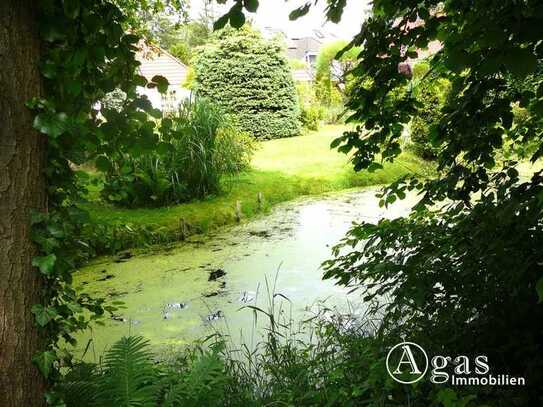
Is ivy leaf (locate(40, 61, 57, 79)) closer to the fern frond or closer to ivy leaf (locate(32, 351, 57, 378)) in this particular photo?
ivy leaf (locate(32, 351, 57, 378))

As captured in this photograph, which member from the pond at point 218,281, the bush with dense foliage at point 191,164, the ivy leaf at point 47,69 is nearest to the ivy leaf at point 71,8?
the ivy leaf at point 47,69

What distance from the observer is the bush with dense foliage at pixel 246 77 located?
1164cm

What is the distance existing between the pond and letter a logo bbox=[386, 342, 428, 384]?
119cm

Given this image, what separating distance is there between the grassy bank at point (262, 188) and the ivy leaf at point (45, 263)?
0.59 m

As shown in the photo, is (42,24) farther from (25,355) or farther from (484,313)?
(484,313)

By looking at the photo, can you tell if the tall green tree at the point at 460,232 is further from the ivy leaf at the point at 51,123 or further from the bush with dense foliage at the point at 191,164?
the bush with dense foliage at the point at 191,164

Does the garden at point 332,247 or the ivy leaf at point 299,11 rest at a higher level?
the ivy leaf at point 299,11

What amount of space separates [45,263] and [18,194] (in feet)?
0.67

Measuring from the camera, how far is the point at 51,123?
3.75 ft

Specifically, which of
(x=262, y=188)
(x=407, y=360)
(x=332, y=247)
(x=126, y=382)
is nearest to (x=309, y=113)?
(x=262, y=188)

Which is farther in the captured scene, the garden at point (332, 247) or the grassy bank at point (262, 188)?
the grassy bank at point (262, 188)

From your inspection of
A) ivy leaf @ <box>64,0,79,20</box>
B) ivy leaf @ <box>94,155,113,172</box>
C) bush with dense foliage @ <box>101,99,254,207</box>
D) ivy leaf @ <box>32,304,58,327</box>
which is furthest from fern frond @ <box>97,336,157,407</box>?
bush with dense foliage @ <box>101,99,254,207</box>

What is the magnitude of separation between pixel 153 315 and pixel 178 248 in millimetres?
1612

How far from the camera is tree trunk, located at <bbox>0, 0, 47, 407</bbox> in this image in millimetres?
1155
